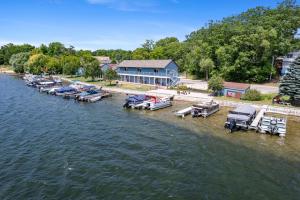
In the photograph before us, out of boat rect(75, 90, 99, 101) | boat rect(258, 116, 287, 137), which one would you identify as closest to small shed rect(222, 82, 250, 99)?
boat rect(258, 116, 287, 137)

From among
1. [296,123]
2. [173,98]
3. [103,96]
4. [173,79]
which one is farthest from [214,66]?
[296,123]

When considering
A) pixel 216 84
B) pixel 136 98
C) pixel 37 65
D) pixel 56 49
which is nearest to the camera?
pixel 136 98

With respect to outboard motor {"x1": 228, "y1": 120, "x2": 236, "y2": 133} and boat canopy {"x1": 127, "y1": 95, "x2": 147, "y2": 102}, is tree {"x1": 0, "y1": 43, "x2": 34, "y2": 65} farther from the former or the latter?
outboard motor {"x1": 228, "y1": 120, "x2": 236, "y2": 133}

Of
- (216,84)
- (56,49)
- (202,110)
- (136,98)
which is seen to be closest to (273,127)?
(202,110)

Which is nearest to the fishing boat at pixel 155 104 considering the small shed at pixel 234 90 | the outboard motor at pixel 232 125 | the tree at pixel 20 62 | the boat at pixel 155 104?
the boat at pixel 155 104

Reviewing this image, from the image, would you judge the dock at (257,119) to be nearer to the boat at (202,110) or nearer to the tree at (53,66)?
the boat at (202,110)

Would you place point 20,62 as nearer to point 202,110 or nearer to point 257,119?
point 202,110
